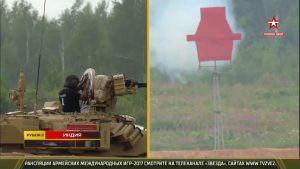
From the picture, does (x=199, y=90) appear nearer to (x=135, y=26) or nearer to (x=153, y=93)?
(x=153, y=93)

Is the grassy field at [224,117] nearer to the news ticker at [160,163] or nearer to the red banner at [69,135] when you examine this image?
the red banner at [69,135]

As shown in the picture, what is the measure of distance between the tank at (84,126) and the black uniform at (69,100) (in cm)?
7

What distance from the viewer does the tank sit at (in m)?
11.6

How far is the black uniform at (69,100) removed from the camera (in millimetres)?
11875

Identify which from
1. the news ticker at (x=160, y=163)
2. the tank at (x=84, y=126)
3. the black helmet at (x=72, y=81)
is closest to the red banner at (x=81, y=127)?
the tank at (x=84, y=126)

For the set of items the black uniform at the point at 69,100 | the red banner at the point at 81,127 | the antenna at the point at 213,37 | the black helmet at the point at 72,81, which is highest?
A: the antenna at the point at 213,37

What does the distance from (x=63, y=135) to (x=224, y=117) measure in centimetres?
1021

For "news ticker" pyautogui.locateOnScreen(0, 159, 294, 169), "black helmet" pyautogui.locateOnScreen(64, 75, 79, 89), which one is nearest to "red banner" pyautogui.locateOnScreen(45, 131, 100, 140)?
"black helmet" pyautogui.locateOnScreen(64, 75, 79, 89)

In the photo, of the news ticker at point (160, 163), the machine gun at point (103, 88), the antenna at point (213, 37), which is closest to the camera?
the news ticker at point (160, 163)

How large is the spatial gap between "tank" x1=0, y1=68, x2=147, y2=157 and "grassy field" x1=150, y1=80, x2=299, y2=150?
27.2 ft

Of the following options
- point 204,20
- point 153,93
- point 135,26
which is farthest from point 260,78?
point 135,26

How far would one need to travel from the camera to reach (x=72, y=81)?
11.9m

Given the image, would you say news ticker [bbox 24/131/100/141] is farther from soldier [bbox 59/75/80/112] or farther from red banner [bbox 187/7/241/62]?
red banner [bbox 187/7/241/62]

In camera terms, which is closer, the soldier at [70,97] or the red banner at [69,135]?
the red banner at [69,135]
